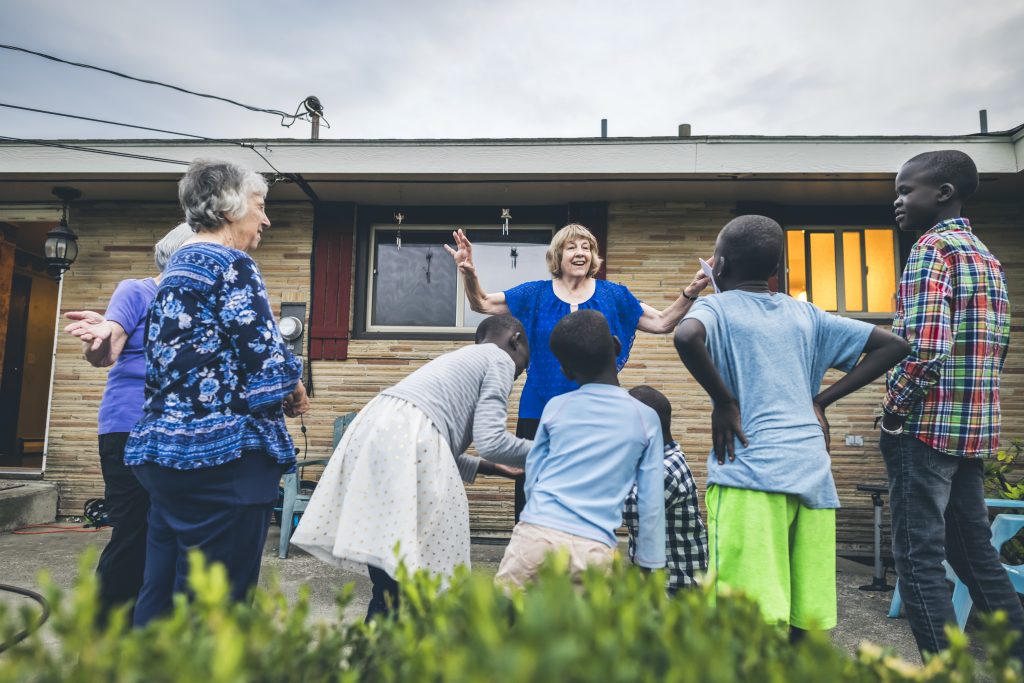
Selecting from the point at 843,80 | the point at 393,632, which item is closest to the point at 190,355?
the point at 393,632

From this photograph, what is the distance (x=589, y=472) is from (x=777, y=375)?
68 cm

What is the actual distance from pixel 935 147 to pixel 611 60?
7.83m

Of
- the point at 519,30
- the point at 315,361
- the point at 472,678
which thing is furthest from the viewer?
the point at 519,30

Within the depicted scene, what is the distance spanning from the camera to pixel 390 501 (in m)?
2.04

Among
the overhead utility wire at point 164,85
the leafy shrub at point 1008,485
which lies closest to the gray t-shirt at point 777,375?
the leafy shrub at point 1008,485

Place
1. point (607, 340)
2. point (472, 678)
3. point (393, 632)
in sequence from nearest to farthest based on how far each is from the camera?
point (472, 678), point (393, 632), point (607, 340)

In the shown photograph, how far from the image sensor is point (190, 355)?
1793 mm

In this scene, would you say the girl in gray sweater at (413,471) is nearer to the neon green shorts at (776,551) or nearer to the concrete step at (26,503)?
the neon green shorts at (776,551)

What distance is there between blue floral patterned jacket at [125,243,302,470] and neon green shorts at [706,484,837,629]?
4.61 ft

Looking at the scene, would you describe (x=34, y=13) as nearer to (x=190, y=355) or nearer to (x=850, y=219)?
(x=190, y=355)

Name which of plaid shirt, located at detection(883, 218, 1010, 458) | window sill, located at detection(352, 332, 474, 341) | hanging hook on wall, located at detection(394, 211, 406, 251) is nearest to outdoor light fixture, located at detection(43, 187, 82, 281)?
window sill, located at detection(352, 332, 474, 341)

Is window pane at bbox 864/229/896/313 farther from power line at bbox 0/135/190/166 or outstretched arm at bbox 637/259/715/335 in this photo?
power line at bbox 0/135/190/166

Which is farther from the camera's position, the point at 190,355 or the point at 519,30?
the point at 519,30

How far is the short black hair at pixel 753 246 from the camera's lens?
200cm
